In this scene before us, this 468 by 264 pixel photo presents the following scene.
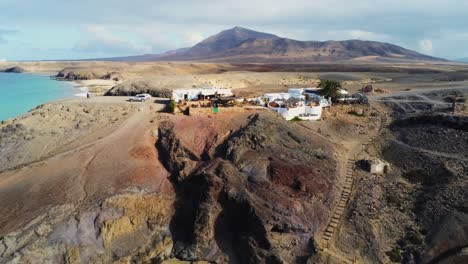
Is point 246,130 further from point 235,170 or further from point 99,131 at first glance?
point 99,131

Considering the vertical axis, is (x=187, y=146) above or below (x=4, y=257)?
above

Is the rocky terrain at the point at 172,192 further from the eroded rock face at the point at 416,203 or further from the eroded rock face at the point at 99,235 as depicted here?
the eroded rock face at the point at 416,203

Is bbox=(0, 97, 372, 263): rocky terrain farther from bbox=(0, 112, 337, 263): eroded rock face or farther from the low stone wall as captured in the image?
the low stone wall

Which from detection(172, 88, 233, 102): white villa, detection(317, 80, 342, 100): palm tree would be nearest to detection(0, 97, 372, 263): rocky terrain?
detection(172, 88, 233, 102): white villa

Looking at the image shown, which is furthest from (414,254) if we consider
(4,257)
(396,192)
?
(4,257)

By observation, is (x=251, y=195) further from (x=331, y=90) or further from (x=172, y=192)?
(x=331, y=90)
